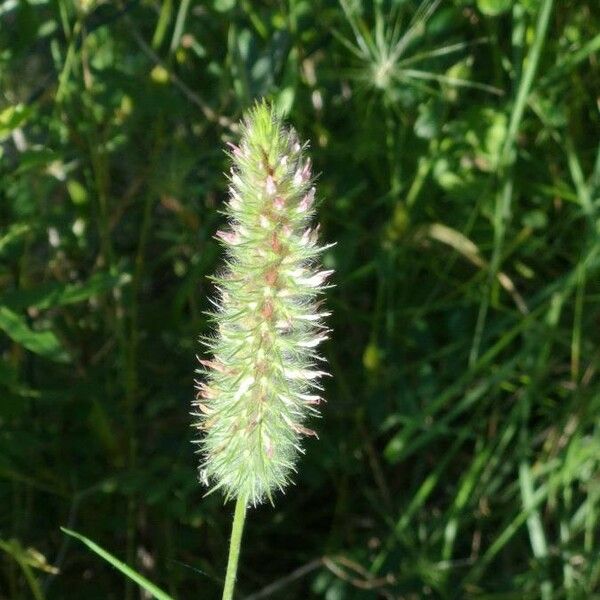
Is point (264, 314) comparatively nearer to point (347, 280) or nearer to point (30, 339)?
point (30, 339)

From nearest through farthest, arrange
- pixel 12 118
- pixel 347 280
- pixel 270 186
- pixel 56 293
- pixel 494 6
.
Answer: pixel 270 186 → pixel 12 118 → pixel 56 293 → pixel 494 6 → pixel 347 280

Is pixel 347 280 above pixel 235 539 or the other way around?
above

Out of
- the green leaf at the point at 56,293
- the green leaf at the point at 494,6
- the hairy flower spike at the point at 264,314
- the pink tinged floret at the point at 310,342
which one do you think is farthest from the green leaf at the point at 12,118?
the green leaf at the point at 494,6

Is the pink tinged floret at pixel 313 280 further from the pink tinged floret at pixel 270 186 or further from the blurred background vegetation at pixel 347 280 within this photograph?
the blurred background vegetation at pixel 347 280

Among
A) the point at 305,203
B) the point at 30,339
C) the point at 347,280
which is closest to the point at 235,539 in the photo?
the point at 305,203

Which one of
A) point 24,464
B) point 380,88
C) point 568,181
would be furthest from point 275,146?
point 568,181

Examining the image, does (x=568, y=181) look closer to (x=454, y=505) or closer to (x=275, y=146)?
(x=454, y=505)
